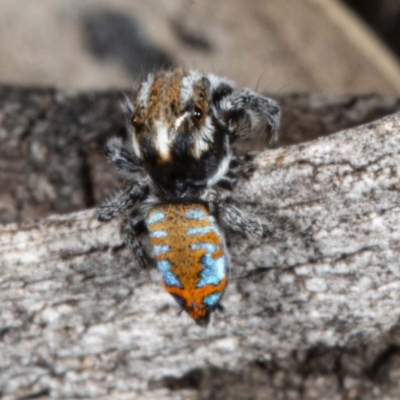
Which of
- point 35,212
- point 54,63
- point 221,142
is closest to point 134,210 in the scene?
point 221,142

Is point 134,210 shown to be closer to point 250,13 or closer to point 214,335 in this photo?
point 214,335

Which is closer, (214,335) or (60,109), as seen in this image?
(214,335)

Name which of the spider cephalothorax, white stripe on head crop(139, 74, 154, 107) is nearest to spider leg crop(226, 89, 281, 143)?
the spider cephalothorax

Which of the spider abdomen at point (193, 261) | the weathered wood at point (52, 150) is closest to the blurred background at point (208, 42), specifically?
the weathered wood at point (52, 150)

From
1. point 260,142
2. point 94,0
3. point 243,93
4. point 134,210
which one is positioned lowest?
point 134,210

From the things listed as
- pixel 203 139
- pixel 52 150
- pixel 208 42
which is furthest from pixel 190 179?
pixel 208 42

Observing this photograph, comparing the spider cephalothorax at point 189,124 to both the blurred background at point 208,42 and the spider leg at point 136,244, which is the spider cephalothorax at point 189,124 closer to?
the spider leg at point 136,244

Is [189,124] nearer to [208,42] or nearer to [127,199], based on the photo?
[127,199]
